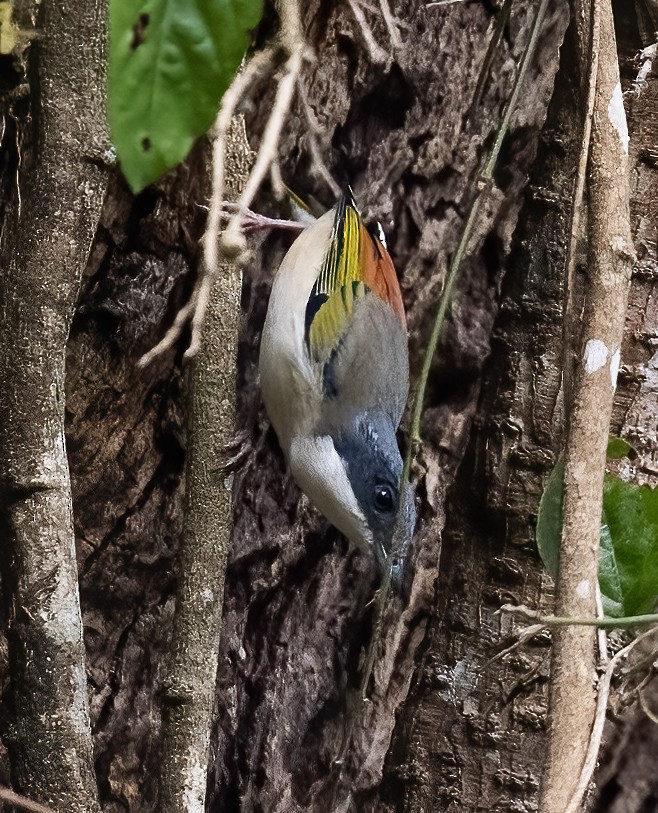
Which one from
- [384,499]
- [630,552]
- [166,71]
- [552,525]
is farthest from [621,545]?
[166,71]

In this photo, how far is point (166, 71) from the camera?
2.17ft

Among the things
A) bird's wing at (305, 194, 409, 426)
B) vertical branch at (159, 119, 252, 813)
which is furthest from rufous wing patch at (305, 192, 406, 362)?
vertical branch at (159, 119, 252, 813)

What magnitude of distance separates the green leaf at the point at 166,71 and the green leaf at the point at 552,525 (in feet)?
3.35

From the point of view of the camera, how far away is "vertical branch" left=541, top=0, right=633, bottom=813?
1.44 m

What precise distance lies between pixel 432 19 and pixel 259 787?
188 cm

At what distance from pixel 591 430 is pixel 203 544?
0.74 m

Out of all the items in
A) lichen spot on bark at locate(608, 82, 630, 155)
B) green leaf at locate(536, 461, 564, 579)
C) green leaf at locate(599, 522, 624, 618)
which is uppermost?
lichen spot on bark at locate(608, 82, 630, 155)

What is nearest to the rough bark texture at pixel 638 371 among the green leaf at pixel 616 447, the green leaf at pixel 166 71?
the green leaf at pixel 616 447

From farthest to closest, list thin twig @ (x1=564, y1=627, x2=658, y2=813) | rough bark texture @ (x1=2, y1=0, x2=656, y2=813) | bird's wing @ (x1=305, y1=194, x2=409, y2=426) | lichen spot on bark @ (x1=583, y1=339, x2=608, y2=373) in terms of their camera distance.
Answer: bird's wing @ (x1=305, y1=194, x2=409, y2=426) → rough bark texture @ (x1=2, y1=0, x2=656, y2=813) → lichen spot on bark @ (x1=583, y1=339, x2=608, y2=373) → thin twig @ (x1=564, y1=627, x2=658, y2=813)

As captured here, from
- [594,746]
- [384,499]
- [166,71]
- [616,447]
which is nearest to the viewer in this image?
[166,71]

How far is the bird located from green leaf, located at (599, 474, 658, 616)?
47 centimetres

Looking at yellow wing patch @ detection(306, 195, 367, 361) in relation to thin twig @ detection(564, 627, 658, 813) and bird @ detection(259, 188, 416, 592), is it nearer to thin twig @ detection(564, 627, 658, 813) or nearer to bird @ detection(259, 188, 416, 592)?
bird @ detection(259, 188, 416, 592)

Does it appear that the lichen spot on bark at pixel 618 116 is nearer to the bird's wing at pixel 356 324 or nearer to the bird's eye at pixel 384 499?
the bird's wing at pixel 356 324

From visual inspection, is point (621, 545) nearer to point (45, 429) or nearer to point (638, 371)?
point (638, 371)
